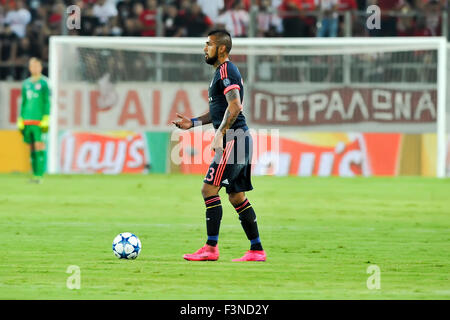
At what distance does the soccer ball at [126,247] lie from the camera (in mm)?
8758

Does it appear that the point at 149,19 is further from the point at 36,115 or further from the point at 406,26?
the point at 406,26

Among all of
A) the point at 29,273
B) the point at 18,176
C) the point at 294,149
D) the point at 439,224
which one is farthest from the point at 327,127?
the point at 29,273

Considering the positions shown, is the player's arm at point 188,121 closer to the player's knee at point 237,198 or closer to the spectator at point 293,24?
the player's knee at point 237,198

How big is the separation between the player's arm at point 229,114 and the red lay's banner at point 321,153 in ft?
43.0

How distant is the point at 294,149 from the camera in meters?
22.0

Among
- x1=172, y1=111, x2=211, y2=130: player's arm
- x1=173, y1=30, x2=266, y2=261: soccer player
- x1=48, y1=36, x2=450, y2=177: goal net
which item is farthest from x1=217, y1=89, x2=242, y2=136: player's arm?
x1=48, y1=36, x2=450, y2=177: goal net

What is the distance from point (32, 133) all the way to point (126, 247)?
424 inches

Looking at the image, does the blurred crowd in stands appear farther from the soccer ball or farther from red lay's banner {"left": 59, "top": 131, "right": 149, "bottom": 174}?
the soccer ball

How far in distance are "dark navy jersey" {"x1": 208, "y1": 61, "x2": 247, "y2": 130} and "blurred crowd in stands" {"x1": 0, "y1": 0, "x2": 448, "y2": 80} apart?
14126mm

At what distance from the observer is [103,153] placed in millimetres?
22109

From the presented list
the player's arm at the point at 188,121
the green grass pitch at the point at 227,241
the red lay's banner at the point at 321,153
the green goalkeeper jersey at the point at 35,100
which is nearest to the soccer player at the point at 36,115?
the green goalkeeper jersey at the point at 35,100

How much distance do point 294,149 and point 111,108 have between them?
4.38 metres

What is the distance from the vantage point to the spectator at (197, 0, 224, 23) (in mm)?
23656
